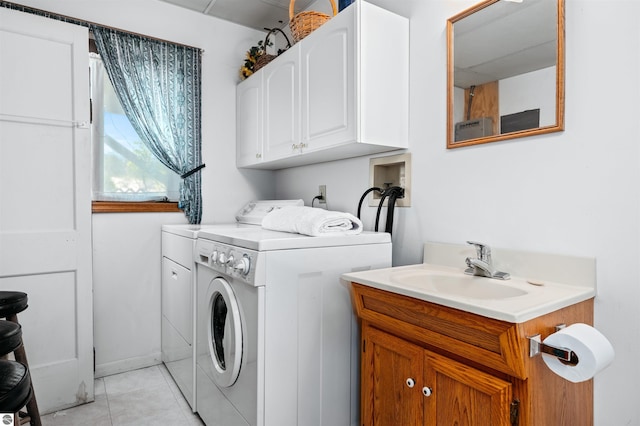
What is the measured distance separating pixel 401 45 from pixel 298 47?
61 cm

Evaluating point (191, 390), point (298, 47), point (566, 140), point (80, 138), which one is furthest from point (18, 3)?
point (566, 140)

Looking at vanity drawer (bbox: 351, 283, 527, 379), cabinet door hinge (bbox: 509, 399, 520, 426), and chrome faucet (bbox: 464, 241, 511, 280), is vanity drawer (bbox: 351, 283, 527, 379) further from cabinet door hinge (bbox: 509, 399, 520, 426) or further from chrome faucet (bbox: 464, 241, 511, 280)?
chrome faucet (bbox: 464, 241, 511, 280)

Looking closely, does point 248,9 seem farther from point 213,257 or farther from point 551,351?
point 551,351

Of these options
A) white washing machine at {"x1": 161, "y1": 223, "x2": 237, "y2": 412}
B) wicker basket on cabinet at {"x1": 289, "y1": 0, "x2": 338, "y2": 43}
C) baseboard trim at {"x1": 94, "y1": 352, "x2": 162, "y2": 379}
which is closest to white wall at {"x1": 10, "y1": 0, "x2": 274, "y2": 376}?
baseboard trim at {"x1": 94, "y1": 352, "x2": 162, "y2": 379}

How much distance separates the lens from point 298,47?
7.06ft

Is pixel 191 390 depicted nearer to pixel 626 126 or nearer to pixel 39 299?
pixel 39 299

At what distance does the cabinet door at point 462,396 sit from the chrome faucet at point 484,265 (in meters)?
0.42

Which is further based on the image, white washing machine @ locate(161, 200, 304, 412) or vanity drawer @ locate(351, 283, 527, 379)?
white washing machine @ locate(161, 200, 304, 412)

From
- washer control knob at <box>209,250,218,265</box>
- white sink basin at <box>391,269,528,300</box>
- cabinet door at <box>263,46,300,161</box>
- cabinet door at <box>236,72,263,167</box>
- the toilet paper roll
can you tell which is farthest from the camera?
cabinet door at <box>236,72,263,167</box>

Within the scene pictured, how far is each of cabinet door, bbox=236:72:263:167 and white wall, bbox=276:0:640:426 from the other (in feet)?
4.29

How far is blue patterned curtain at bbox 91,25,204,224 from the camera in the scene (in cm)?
248

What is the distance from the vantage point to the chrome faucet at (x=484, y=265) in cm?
143

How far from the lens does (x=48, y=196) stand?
2.11 meters

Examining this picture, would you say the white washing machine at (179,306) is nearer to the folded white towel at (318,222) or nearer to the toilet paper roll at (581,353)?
the folded white towel at (318,222)
